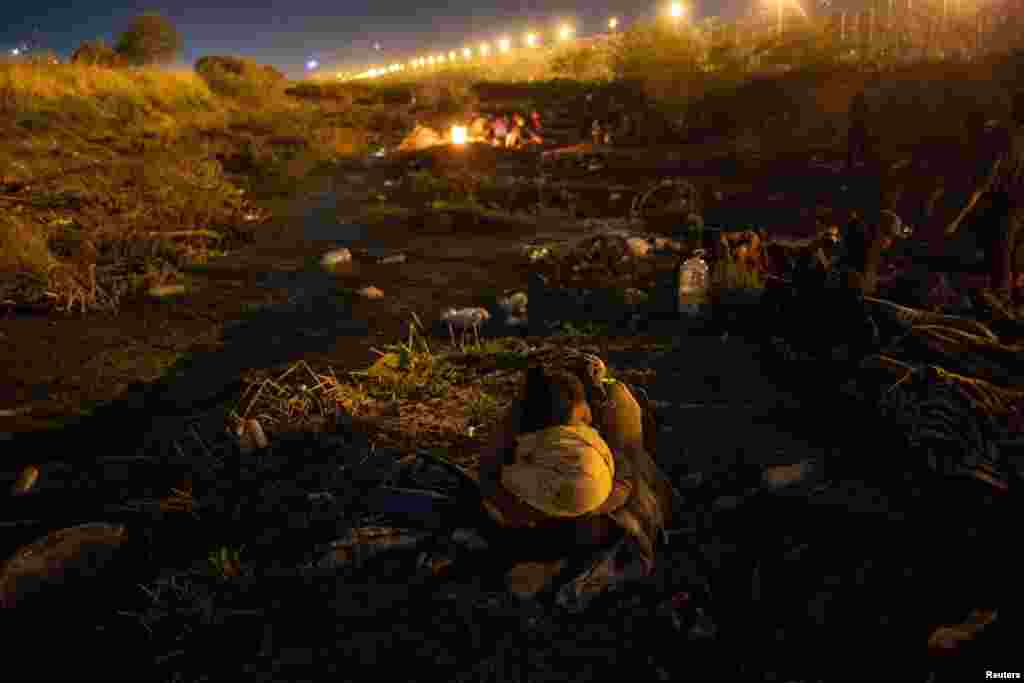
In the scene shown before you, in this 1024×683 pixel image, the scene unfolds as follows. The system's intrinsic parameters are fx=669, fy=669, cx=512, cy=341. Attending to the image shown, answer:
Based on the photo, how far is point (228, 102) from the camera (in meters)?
25.7

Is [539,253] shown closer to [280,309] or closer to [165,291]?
[280,309]

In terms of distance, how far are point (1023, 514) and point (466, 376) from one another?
3232 mm

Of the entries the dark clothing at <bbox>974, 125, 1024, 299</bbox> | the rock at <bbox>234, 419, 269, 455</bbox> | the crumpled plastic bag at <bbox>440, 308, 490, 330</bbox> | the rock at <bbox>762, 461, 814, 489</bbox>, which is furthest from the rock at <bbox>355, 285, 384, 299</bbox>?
the dark clothing at <bbox>974, 125, 1024, 299</bbox>

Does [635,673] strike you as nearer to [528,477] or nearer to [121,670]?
[528,477]

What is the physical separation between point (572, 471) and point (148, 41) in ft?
146

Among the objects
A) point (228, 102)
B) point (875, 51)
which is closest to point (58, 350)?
point (228, 102)

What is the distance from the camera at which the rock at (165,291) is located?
7.32 metres

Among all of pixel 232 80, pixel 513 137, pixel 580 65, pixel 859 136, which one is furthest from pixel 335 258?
pixel 580 65

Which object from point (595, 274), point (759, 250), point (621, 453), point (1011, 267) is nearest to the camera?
point (621, 453)

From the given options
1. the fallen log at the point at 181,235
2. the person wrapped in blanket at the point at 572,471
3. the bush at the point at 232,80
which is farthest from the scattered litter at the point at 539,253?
the bush at the point at 232,80

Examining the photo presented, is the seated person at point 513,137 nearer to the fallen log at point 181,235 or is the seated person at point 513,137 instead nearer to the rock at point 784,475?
the fallen log at point 181,235

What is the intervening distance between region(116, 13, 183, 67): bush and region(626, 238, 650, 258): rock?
126ft

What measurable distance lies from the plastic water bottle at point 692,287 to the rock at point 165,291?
5419 millimetres

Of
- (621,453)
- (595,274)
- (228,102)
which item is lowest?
(595,274)
